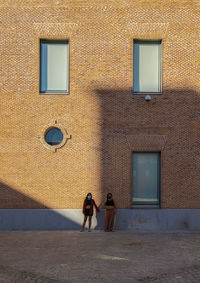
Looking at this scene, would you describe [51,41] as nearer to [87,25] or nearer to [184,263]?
[87,25]

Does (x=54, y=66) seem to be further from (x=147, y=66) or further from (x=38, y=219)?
(x=38, y=219)

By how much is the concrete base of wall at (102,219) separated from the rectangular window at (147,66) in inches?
202

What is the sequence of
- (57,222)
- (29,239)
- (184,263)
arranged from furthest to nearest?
(57,222) < (29,239) < (184,263)

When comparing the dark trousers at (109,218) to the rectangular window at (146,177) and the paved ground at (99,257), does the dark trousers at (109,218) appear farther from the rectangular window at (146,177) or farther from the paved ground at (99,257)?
the rectangular window at (146,177)

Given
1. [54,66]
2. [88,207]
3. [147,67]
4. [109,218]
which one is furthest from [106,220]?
[54,66]

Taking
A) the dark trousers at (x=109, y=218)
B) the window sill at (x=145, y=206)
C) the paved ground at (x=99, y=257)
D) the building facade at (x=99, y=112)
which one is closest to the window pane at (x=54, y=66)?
the building facade at (x=99, y=112)

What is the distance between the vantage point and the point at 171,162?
39.6ft

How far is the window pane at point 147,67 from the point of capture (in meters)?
12.4

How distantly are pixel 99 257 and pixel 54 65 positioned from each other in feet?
Answer: 26.1

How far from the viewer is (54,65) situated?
1247cm

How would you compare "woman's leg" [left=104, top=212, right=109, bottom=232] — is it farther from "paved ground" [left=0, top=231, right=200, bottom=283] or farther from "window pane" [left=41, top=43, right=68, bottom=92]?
"window pane" [left=41, top=43, right=68, bottom=92]

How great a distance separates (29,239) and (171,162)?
245 inches

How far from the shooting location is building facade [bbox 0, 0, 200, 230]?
1195cm

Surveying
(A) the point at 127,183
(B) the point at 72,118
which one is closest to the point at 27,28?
(B) the point at 72,118
